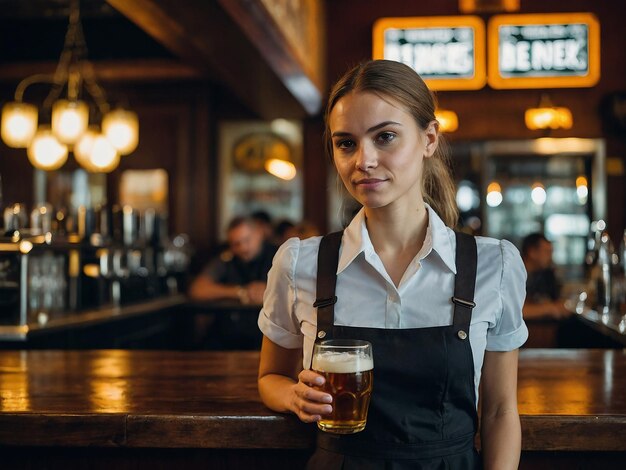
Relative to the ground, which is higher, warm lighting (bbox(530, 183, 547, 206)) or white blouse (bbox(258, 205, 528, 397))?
warm lighting (bbox(530, 183, 547, 206))

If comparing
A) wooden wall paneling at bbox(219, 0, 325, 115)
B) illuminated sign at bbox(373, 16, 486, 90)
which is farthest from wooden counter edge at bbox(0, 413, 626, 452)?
illuminated sign at bbox(373, 16, 486, 90)

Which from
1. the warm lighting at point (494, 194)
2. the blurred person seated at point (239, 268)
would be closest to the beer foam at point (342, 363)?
the blurred person seated at point (239, 268)

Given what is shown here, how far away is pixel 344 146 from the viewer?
1520 millimetres

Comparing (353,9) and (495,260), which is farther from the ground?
(353,9)

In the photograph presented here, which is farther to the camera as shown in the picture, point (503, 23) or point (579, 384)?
point (503, 23)

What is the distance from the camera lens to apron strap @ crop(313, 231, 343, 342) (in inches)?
59.8

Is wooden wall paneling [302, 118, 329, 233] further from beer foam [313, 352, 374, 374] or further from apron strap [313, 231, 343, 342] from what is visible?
beer foam [313, 352, 374, 374]

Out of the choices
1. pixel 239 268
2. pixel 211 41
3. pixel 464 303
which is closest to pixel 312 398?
pixel 464 303

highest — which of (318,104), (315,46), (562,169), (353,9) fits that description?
(353,9)

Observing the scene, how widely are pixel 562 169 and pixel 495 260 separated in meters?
6.38

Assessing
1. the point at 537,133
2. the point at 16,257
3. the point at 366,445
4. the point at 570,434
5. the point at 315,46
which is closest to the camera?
the point at 366,445

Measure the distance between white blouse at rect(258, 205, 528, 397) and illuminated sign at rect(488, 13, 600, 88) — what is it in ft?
19.2

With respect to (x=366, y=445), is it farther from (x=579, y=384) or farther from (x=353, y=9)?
(x=353, y=9)

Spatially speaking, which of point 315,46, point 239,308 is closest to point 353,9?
point 315,46
